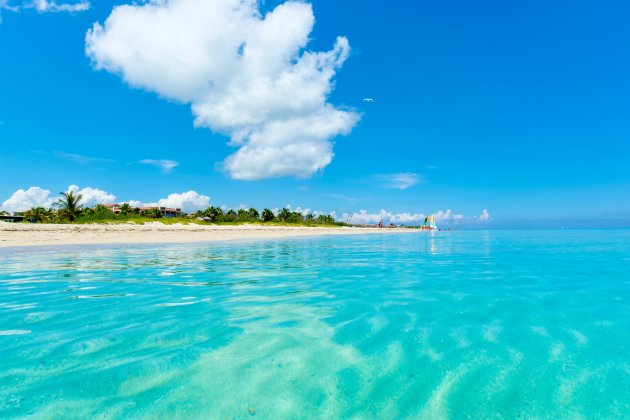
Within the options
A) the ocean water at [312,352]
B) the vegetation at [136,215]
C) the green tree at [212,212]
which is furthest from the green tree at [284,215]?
the ocean water at [312,352]

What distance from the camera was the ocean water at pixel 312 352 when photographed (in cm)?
347

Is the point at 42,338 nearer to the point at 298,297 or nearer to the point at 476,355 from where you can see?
the point at 298,297

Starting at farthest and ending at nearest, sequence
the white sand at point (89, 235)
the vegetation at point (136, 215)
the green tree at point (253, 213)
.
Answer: the green tree at point (253, 213) < the vegetation at point (136, 215) < the white sand at point (89, 235)

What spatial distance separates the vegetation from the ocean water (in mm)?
66503

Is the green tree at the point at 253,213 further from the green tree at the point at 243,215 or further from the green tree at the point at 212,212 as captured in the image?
the green tree at the point at 212,212

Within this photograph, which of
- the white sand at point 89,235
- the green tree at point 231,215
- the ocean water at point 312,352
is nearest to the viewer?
the ocean water at point 312,352

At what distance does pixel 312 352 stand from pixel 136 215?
80255mm

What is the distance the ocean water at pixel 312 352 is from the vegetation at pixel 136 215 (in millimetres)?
66503

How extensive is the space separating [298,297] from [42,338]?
200 inches

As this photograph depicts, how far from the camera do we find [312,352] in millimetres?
4809

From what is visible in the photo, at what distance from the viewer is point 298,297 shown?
8547mm

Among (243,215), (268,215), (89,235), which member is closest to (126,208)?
(243,215)

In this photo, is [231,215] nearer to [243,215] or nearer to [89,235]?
[243,215]

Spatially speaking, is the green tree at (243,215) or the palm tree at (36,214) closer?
the palm tree at (36,214)
